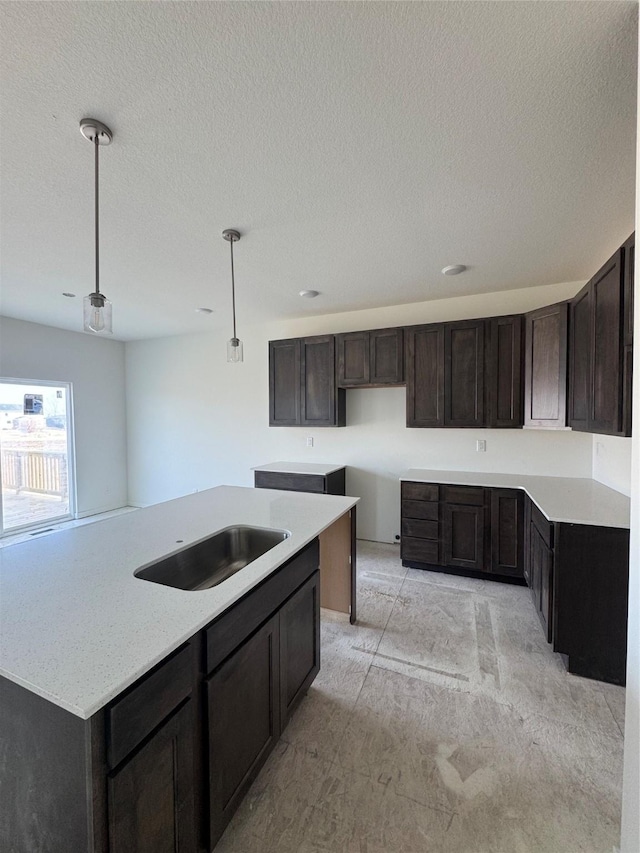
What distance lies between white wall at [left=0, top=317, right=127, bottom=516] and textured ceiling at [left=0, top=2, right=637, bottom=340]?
218cm

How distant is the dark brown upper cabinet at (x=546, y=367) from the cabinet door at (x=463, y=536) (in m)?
0.95

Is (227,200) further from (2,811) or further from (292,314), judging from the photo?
(2,811)

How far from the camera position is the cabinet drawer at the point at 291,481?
366cm

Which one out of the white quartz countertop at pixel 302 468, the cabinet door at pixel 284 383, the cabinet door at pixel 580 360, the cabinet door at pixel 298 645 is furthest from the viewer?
the cabinet door at pixel 284 383

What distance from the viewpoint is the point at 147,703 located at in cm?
86

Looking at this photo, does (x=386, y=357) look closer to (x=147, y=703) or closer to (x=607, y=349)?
(x=607, y=349)

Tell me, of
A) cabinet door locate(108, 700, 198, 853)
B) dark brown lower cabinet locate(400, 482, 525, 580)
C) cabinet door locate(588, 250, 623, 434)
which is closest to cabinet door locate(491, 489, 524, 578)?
dark brown lower cabinet locate(400, 482, 525, 580)

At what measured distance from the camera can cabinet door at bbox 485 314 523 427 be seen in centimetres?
306

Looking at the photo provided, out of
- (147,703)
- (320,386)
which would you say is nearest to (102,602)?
→ (147,703)

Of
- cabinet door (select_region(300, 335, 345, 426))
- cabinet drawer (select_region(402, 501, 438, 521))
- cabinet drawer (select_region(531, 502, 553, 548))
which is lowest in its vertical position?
cabinet drawer (select_region(402, 501, 438, 521))

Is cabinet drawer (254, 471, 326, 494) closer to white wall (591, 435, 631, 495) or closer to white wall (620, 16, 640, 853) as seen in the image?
white wall (591, 435, 631, 495)

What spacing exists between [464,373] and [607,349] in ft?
4.36

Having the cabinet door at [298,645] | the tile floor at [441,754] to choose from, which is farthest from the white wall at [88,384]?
the cabinet door at [298,645]

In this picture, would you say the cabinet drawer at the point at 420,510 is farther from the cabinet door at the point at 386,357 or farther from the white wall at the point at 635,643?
the white wall at the point at 635,643
